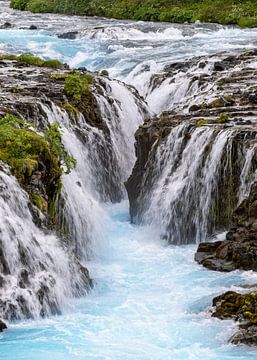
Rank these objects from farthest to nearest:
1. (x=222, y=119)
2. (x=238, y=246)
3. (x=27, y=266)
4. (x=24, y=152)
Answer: (x=222, y=119) < (x=24, y=152) < (x=238, y=246) < (x=27, y=266)

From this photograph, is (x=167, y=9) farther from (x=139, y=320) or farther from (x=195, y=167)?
(x=139, y=320)

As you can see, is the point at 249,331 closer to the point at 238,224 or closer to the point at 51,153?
the point at 238,224

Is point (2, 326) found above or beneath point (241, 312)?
beneath

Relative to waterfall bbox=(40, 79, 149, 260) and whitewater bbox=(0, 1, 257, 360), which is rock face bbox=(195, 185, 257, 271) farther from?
waterfall bbox=(40, 79, 149, 260)

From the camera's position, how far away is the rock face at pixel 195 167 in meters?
18.1

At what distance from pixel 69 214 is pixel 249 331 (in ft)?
21.5

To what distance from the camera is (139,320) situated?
13.4m

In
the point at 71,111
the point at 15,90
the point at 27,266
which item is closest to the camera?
the point at 27,266

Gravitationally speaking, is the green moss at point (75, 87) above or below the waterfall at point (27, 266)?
above

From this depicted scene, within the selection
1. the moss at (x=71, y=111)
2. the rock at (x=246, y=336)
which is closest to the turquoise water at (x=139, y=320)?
the rock at (x=246, y=336)

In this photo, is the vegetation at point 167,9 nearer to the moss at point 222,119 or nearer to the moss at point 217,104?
the moss at point 217,104

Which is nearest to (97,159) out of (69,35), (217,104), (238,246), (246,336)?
(217,104)

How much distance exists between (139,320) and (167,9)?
1685 inches

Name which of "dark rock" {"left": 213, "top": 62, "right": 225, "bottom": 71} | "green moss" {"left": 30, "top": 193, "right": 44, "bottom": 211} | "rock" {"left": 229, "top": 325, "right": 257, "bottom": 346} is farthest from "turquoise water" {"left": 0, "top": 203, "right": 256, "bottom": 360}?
"dark rock" {"left": 213, "top": 62, "right": 225, "bottom": 71}
